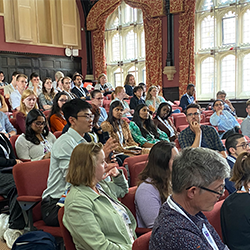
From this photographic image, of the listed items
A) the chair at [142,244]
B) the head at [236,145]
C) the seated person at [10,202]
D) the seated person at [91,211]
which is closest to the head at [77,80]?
the seated person at [10,202]

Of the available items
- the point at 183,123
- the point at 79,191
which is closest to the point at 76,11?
the point at 183,123

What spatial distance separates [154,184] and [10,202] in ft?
4.24

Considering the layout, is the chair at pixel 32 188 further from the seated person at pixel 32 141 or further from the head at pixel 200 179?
the head at pixel 200 179

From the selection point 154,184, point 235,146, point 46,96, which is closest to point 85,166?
point 154,184

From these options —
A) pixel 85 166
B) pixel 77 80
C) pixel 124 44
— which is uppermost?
pixel 124 44

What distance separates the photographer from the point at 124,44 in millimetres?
10906

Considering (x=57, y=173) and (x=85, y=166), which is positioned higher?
(x=85, y=166)

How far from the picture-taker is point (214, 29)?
880 centimetres

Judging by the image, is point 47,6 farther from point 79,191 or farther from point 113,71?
point 79,191

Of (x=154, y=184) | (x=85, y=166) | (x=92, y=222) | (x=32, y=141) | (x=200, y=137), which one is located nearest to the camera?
(x=92, y=222)

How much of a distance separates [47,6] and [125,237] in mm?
10373

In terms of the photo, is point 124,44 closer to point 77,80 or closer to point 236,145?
point 77,80

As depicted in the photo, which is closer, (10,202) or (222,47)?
(10,202)

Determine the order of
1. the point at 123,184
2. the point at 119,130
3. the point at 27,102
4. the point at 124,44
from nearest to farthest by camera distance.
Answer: the point at 123,184, the point at 119,130, the point at 27,102, the point at 124,44
